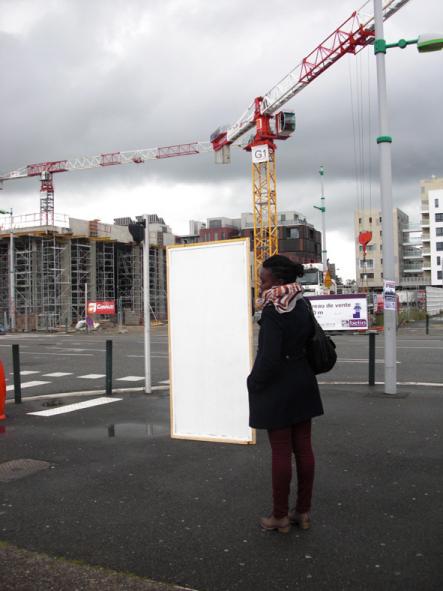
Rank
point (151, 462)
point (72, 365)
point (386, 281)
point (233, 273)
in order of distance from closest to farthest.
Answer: point (151, 462)
point (233, 273)
point (386, 281)
point (72, 365)

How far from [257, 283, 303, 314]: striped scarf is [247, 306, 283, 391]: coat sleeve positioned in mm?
49

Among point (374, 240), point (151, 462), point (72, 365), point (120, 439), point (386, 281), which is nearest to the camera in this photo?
point (151, 462)

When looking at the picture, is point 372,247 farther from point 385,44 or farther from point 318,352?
point 318,352

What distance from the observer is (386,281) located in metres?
9.45

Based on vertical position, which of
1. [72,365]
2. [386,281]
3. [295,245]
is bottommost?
[72,365]

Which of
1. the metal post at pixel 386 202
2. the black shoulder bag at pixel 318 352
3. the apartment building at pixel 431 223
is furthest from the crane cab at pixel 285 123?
the apartment building at pixel 431 223

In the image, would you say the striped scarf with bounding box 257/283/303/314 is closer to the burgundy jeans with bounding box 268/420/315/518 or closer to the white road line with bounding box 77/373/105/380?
the burgundy jeans with bounding box 268/420/315/518

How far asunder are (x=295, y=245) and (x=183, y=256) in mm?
116755

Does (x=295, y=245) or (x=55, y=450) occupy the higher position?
(x=295, y=245)

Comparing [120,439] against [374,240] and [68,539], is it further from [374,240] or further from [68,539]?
[374,240]

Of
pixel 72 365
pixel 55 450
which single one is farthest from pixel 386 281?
pixel 72 365

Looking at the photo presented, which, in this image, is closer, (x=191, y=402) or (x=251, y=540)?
(x=251, y=540)

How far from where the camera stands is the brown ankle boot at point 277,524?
3.95 m

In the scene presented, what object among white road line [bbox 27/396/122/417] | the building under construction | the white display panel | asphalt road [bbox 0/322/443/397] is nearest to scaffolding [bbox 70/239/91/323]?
the building under construction
